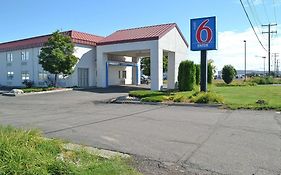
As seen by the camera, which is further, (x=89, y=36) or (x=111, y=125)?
(x=89, y=36)

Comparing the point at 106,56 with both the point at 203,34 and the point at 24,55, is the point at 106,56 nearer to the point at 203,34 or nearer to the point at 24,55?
the point at 24,55

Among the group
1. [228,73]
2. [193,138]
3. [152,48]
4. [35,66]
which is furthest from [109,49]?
[193,138]

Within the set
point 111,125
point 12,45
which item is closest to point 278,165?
point 111,125

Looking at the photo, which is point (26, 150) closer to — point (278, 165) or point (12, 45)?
point (278, 165)

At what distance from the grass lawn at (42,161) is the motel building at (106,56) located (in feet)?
79.8

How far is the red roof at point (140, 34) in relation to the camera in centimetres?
3083

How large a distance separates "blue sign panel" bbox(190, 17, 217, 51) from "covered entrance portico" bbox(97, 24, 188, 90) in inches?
322

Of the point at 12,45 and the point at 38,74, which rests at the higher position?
the point at 12,45

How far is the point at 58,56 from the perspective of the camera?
101 feet

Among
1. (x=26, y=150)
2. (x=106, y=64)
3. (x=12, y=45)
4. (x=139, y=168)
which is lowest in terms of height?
(x=139, y=168)

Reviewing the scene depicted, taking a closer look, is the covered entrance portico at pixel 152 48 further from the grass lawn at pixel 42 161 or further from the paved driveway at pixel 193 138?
the grass lawn at pixel 42 161

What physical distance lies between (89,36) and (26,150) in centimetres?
3290

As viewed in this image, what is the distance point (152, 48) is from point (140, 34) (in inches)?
122

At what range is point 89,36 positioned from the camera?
1469 inches
